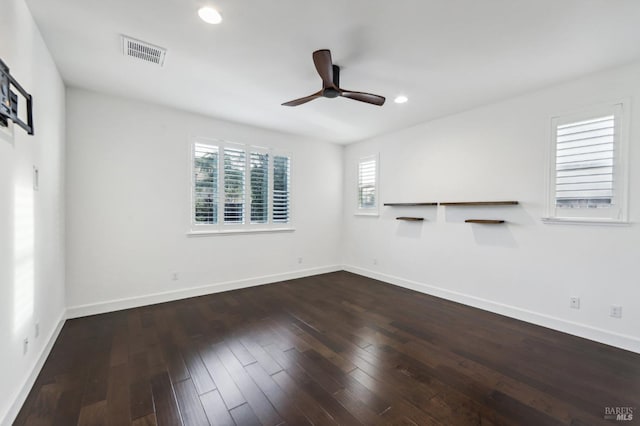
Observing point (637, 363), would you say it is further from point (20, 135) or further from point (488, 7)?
point (20, 135)

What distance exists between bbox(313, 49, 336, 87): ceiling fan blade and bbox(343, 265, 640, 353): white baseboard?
348 cm

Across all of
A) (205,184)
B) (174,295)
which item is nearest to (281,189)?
(205,184)

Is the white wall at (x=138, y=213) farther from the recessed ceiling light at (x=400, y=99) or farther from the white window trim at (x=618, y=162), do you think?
the white window trim at (x=618, y=162)

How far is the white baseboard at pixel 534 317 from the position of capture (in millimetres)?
2701

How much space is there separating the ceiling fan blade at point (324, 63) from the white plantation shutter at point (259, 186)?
258cm

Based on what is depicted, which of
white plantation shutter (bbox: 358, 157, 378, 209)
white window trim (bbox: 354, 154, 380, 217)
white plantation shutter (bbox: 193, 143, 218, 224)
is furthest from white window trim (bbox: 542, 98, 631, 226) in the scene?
white plantation shutter (bbox: 193, 143, 218, 224)

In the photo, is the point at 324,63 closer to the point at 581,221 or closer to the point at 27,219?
the point at 27,219

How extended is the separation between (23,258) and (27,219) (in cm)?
30

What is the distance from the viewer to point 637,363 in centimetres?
242

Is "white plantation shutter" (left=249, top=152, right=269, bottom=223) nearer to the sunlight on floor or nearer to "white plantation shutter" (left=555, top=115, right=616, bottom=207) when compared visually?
the sunlight on floor

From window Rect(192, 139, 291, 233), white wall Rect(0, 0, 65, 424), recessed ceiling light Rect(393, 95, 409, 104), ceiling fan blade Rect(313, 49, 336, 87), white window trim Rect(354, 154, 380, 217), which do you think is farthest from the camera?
white window trim Rect(354, 154, 380, 217)

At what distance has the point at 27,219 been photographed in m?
2.02

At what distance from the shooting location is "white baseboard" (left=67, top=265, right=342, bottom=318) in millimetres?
3377

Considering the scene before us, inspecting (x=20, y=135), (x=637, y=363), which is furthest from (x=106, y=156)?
Answer: (x=637, y=363)
